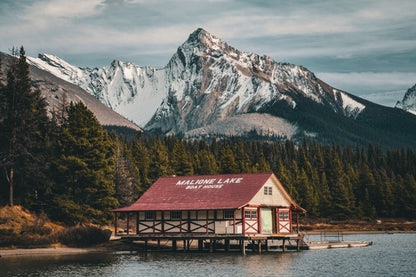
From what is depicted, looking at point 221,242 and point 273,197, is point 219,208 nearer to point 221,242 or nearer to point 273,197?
point 273,197

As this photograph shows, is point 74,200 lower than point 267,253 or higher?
higher

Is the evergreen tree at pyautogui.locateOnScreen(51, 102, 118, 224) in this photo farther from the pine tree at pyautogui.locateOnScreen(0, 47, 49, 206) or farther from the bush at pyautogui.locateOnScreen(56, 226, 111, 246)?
the bush at pyautogui.locateOnScreen(56, 226, 111, 246)

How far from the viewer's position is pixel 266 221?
72.8 metres

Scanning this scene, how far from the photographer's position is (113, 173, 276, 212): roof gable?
70.9 metres

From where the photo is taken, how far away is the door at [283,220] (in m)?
73.6

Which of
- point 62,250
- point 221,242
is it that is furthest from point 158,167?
point 62,250

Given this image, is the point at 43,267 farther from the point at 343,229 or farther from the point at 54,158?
the point at 343,229

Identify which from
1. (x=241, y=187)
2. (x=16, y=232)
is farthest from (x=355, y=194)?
(x=16, y=232)

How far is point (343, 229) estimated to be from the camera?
126 meters

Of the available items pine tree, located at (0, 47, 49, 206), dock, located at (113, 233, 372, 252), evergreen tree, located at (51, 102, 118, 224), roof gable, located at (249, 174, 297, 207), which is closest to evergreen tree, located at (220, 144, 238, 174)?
evergreen tree, located at (51, 102, 118, 224)

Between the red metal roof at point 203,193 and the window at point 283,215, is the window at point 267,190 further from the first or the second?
the window at point 283,215

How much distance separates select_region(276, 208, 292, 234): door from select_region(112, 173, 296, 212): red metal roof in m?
5.10

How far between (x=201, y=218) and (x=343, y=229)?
205 ft

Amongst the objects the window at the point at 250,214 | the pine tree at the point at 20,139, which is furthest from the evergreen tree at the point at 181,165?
the window at the point at 250,214
